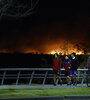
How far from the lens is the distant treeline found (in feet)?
89.6

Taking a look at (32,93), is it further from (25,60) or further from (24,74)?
(25,60)

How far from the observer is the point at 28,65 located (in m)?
27.6

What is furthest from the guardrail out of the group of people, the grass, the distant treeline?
the grass

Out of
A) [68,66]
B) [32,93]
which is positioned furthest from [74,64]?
[32,93]

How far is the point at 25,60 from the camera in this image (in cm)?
2764

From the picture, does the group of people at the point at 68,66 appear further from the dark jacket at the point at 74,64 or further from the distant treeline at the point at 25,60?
the distant treeline at the point at 25,60

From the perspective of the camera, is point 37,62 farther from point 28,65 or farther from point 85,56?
point 85,56

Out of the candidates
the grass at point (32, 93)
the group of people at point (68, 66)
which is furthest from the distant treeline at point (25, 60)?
the grass at point (32, 93)

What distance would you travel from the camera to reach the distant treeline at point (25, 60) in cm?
2731

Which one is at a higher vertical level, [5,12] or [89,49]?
[5,12]

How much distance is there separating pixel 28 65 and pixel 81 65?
4376 millimetres

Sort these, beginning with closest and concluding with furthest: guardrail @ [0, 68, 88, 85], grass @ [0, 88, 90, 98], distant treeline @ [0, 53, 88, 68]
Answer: grass @ [0, 88, 90, 98], guardrail @ [0, 68, 88, 85], distant treeline @ [0, 53, 88, 68]

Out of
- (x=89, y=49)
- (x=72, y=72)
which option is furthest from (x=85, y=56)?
(x=72, y=72)

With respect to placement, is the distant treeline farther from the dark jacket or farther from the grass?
the grass
